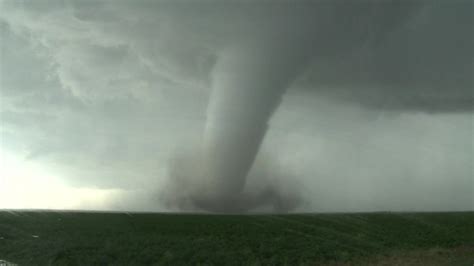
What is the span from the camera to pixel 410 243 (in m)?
37.9

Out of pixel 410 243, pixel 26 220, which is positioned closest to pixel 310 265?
pixel 410 243

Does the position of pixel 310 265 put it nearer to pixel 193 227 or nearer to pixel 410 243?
pixel 410 243

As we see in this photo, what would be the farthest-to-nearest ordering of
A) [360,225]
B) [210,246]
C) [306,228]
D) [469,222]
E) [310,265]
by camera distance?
[469,222] → [360,225] → [306,228] → [210,246] → [310,265]

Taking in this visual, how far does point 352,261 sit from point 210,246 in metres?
9.08

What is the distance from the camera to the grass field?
29.5 m

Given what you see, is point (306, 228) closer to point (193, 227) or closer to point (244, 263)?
point (193, 227)

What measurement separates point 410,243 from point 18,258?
86.9 ft

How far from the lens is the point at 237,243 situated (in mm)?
35281

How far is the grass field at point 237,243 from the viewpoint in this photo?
2945 cm

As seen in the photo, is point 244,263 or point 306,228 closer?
point 244,263

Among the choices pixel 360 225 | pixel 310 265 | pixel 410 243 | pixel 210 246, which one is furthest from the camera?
pixel 360 225

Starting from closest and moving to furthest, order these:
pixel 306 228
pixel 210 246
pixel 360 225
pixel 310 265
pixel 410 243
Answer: pixel 310 265, pixel 210 246, pixel 410 243, pixel 306 228, pixel 360 225

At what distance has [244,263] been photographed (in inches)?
1160

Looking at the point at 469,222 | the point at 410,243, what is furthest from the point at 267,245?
the point at 469,222
